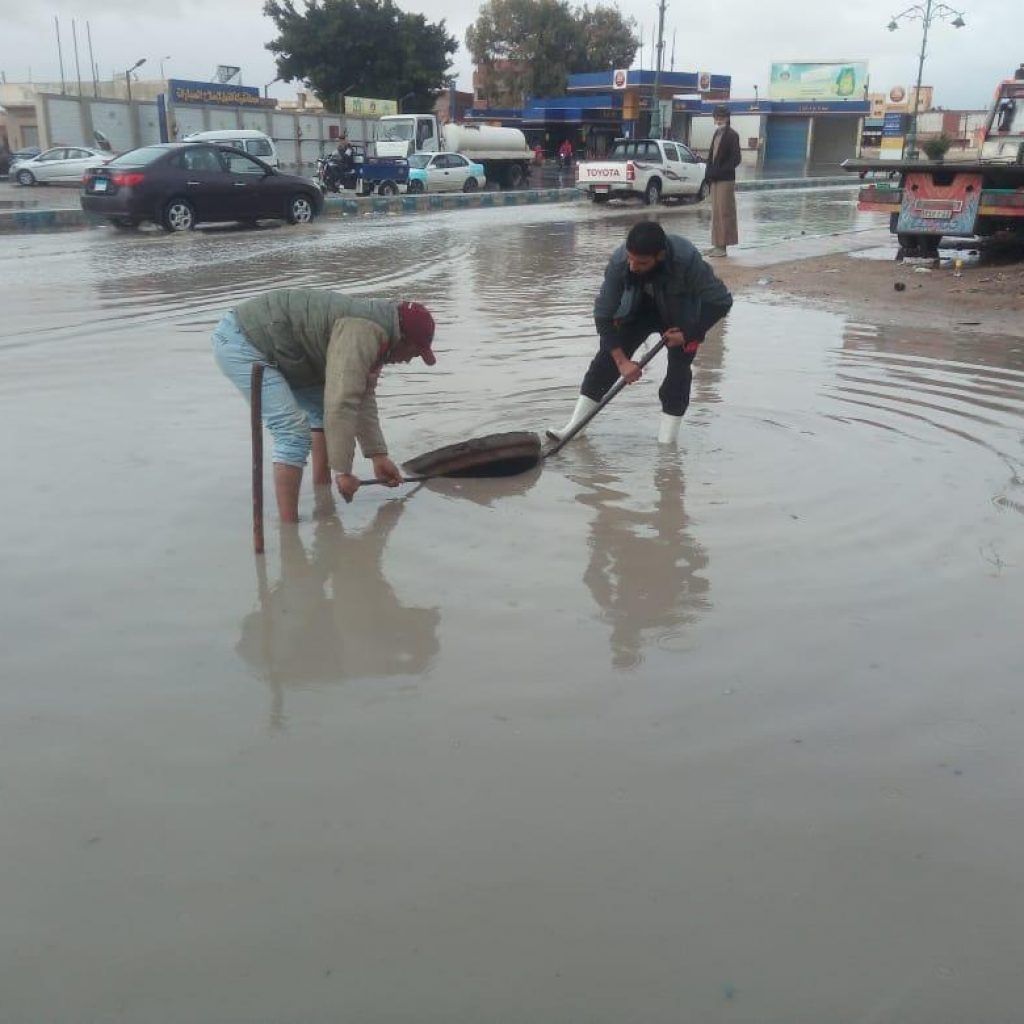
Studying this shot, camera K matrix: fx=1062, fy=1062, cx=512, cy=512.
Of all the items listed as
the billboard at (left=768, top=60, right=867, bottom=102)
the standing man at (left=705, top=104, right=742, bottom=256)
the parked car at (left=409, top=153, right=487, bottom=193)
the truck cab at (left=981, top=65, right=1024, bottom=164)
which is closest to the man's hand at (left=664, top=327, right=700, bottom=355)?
the standing man at (left=705, top=104, right=742, bottom=256)

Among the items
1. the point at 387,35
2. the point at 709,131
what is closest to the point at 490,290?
the point at 387,35

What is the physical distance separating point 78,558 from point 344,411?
1219 millimetres

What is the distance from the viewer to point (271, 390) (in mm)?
4242

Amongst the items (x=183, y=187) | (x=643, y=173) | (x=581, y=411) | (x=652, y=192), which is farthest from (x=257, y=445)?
(x=652, y=192)

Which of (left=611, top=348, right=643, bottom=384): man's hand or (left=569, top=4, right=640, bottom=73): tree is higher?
(left=569, top=4, right=640, bottom=73): tree

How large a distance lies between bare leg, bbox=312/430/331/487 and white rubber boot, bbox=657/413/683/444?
1.82m

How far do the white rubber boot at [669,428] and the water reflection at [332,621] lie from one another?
189cm

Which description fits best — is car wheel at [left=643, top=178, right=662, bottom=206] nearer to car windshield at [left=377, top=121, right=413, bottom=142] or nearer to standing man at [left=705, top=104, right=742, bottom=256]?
car windshield at [left=377, top=121, right=413, bottom=142]

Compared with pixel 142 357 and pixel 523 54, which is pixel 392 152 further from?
pixel 523 54

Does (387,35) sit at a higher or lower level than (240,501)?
higher

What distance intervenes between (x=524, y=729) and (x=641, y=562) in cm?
139

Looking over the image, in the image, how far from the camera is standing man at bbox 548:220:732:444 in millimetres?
5125

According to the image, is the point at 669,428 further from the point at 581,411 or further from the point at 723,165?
the point at 723,165

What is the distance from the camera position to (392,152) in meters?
32.6
